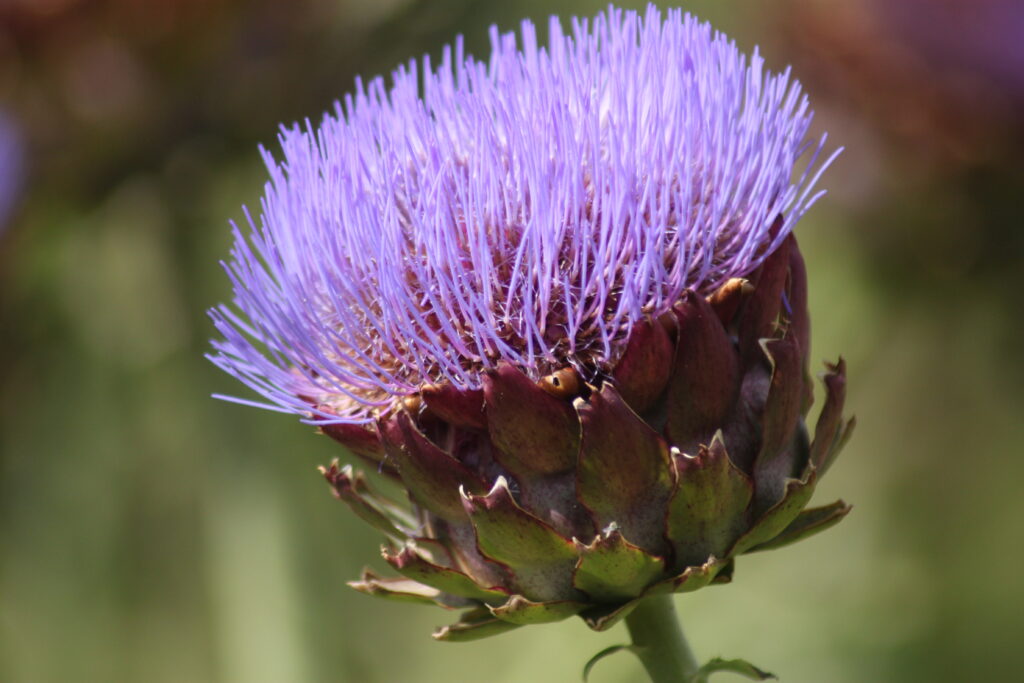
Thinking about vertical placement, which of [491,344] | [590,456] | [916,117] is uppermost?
[916,117]

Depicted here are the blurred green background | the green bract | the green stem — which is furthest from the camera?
the blurred green background

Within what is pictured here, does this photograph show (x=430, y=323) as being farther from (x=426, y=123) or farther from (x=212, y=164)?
(x=212, y=164)

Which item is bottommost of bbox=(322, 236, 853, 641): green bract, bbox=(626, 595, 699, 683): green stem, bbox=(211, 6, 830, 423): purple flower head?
bbox=(626, 595, 699, 683): green stem

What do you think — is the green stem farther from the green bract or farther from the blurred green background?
the blurred green background

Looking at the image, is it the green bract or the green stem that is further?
the green stem

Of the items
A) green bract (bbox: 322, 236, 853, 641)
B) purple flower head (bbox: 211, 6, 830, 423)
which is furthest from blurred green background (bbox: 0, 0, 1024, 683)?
green bract (bbox: 322, 236, 853, 641)

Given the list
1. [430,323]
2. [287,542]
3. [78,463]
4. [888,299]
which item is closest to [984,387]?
[888,299]
